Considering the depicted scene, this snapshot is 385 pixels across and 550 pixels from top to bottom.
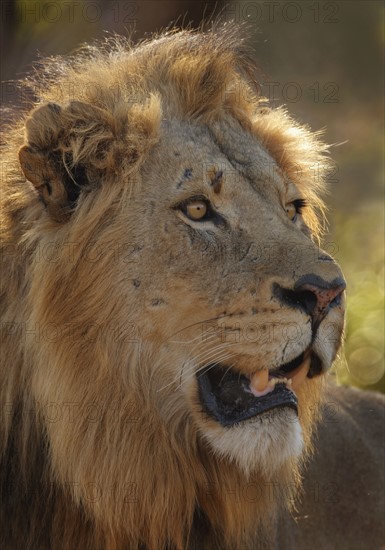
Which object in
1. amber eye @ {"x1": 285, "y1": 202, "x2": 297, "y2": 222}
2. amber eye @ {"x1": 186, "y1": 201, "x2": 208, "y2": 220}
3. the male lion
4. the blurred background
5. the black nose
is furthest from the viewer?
the blurred background

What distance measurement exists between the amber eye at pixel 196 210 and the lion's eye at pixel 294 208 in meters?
0.45

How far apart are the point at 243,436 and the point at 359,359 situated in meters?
4.36

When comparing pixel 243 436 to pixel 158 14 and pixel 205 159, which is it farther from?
pixel 158 14

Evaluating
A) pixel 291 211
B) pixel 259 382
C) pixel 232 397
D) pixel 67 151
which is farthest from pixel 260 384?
pixel 67 151

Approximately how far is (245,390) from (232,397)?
5 centimetres

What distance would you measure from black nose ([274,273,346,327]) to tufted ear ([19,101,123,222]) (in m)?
0.75

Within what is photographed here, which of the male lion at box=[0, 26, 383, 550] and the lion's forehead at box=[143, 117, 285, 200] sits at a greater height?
the lion's forehead at box=[143, 117, 285, 200]

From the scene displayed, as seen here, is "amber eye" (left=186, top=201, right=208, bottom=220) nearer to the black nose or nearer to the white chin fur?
the black nose

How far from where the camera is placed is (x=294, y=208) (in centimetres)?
383

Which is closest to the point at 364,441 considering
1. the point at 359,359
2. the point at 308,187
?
the point at 308,187

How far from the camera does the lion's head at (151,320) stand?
10.6 feet

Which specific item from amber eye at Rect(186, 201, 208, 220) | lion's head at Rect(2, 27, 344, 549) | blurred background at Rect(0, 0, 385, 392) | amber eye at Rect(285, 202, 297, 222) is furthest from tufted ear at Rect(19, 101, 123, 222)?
blurred background at Rect(0, 0, 385, 392)

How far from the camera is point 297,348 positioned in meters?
3.16

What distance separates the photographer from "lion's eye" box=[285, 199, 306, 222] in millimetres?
3772
